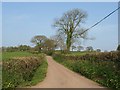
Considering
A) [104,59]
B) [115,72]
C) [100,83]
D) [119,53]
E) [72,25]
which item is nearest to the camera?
[100,83]

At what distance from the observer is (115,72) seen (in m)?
18.6

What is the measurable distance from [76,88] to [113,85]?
2356mm

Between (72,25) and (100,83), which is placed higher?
(72,25)

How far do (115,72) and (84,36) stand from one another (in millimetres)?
49056

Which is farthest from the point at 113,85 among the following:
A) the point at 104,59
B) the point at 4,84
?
the point at 104,59

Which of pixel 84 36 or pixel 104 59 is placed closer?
pixel 104 59

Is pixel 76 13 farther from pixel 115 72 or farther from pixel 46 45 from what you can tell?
pixel 115 72

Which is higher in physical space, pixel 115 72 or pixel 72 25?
pixel 72 25

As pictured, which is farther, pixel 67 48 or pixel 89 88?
pixel 67 48

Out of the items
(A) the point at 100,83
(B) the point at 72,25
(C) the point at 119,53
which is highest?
(B) the point at 72,25

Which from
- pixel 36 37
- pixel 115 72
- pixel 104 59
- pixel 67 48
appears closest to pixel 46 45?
pixel 36 37

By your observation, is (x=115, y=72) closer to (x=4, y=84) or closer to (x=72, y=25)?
(x=4, y=84)

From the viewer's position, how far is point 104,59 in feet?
90.2

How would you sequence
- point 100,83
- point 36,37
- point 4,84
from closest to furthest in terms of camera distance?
point 4,84 < point 100,83 < point 36,37
